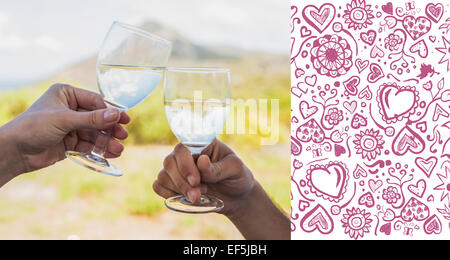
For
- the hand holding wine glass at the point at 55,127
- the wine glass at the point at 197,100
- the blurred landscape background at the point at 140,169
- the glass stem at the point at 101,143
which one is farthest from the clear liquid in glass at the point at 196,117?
the blurred landscape background at the point at 140,169

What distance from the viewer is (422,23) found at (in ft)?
6.97

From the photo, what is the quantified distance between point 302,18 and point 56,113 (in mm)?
1491

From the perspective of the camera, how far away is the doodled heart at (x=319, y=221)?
2166mm

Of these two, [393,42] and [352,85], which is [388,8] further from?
[352,85]

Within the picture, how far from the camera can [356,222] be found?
219cm

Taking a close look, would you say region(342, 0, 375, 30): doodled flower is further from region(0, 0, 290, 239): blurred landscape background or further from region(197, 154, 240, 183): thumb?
region(0, 0, 290, 239): blurred landscape background

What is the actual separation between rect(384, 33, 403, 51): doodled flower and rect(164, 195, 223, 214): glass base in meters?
1.38

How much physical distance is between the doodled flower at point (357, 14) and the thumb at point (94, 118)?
1.50 metres

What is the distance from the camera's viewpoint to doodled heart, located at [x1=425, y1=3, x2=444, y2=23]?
2121 mm

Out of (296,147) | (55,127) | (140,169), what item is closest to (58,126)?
(55,127)

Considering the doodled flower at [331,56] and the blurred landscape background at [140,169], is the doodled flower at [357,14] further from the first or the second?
the blurred landscape background at [140,169]

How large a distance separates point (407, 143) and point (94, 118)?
160 centimetres
